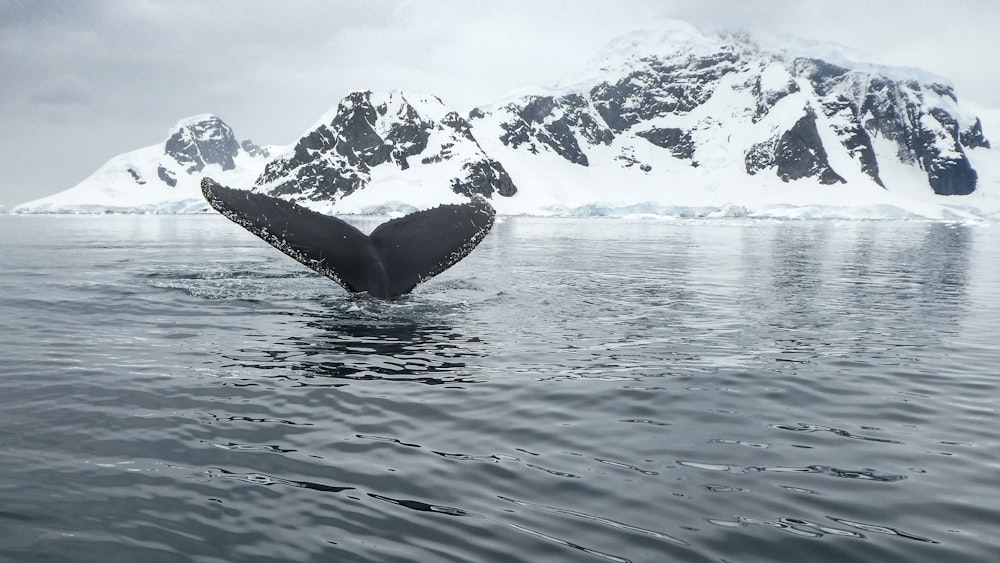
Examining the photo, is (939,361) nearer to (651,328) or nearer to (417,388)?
(651,328)

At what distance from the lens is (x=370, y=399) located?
590 cm

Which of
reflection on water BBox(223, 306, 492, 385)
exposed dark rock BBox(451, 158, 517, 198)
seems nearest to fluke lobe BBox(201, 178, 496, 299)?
reflection on water BBox(223, 306, 492, 385)

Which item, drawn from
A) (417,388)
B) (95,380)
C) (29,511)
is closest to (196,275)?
(95,380)

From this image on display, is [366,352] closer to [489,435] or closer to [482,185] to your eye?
[489,435]

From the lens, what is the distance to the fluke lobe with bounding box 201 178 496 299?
349 inches

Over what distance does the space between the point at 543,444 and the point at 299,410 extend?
202cm

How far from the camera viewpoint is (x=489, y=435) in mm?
5062

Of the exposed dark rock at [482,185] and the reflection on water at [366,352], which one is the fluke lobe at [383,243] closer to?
the reflection on water at [366,352]

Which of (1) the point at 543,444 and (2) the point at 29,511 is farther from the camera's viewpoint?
(1) the point at 543,444

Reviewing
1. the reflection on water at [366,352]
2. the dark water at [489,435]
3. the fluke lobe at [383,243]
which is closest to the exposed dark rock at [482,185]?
the fluke lobe at [383,243]

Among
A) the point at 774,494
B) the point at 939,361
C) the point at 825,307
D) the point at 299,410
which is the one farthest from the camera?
the point at 825,307

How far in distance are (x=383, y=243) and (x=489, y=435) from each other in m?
5.44

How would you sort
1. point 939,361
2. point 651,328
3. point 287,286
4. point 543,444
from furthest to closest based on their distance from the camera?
point 287,286 < point 651,328 < point 939,361 < point 543,444

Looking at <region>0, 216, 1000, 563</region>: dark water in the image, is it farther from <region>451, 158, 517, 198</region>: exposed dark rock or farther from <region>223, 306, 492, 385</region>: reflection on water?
<region>451, 158, 517, 198</region>: exposed dark rock
